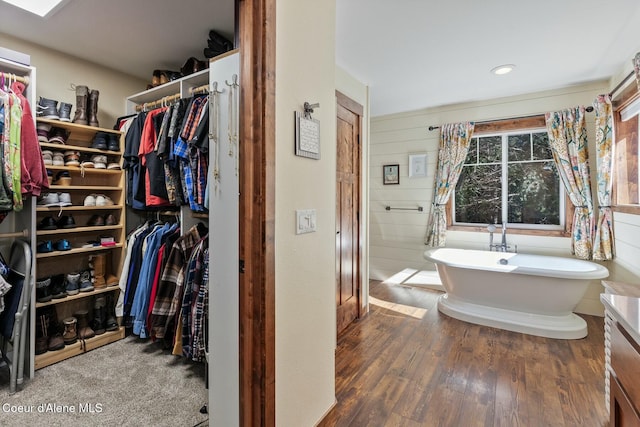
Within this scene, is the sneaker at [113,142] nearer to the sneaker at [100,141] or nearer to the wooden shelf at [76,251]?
the sneaker at [100,141]

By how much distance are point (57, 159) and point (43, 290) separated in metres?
0.97

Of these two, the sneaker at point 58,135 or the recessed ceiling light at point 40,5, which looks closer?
the recessed ceiling light at point 40,5

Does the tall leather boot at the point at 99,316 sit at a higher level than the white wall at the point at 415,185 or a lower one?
lower

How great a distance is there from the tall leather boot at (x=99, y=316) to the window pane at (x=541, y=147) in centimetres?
464

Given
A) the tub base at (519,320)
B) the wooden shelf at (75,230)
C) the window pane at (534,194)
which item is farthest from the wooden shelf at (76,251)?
the window pane at (534,194)

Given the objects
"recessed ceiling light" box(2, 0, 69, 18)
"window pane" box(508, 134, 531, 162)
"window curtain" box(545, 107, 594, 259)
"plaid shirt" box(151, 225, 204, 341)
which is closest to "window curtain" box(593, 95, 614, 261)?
"window curtain" box(545, 107, 594, 259)

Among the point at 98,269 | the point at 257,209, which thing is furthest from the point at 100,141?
the point at 257,209

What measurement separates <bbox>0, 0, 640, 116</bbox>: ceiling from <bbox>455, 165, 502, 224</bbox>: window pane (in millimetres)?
1129

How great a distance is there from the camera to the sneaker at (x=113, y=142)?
2.57 metres

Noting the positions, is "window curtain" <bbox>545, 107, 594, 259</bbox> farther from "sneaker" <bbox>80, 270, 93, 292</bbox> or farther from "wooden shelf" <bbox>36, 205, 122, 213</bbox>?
"sneaker" <bbox>80, 270, 93, 292</bbox>

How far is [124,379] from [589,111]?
187 inches

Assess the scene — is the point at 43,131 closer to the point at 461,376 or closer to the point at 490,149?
the point at 461,376

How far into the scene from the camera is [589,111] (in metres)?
3.14

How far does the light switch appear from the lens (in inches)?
55.5
